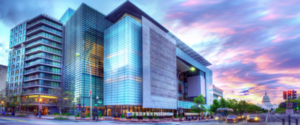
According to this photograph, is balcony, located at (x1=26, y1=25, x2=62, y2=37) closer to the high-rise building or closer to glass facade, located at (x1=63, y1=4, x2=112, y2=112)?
the high-rise building

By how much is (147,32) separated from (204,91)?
59154mm

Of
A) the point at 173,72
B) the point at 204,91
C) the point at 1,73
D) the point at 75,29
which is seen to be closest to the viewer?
the point at 75,29

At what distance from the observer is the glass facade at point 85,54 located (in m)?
67.2

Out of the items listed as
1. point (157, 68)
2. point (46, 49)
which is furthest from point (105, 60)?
point (46, 49)

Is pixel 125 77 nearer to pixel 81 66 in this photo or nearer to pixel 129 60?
pixel 129 60

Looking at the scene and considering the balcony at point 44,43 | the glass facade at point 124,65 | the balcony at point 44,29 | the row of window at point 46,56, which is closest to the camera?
the glass facade at point 124,65

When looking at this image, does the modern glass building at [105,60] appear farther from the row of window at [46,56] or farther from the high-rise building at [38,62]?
the row of window at [46,56]

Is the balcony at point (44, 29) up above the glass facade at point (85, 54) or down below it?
above

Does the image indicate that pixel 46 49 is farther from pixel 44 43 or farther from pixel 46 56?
pixel 46 56

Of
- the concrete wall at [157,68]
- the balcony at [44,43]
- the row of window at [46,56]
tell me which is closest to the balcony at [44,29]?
the balcony at [44,43]

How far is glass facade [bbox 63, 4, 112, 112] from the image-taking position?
6719cm

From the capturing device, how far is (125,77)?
59062mm

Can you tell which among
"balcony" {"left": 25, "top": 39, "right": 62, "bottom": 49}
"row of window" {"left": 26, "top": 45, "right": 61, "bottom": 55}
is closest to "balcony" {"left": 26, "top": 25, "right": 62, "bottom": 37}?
"balcony" {"left": 25, "top": 39, "right": 62, "bottom": 49}

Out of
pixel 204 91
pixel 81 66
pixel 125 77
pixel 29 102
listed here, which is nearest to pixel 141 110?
pixel 125 77
